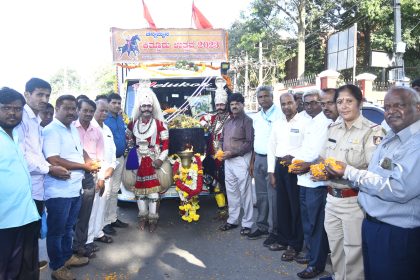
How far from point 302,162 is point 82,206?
268 cm

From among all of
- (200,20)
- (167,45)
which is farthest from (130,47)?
(200,20)

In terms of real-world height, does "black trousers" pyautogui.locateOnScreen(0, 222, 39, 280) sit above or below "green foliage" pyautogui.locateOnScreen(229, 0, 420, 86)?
below

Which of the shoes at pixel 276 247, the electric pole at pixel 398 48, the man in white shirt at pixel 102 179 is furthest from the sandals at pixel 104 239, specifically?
the electric pole at pixel 398 48

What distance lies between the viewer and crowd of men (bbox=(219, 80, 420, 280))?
8.10 ft

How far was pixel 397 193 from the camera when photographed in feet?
7.70

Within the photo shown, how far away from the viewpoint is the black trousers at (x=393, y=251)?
245 centimetres

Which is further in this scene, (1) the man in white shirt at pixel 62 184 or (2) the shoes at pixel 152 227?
(2) the shoes at pixel 152 227

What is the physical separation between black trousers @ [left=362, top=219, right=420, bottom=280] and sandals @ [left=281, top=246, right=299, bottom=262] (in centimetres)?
188

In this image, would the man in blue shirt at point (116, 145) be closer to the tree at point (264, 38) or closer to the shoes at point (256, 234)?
the shoes at point (256, 234)

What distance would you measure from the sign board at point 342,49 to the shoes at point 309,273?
16274mm

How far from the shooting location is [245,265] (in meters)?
4.38

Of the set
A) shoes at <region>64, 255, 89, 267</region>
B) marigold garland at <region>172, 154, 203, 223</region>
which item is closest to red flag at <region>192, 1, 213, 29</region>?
marigold garland at <region>172, 154, 203, 223</region>

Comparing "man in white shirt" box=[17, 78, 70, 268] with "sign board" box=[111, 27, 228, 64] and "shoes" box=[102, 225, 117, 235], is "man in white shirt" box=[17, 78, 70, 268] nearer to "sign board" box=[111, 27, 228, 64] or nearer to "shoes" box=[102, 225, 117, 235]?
"shoes" box=[102, 225, 117, 235]

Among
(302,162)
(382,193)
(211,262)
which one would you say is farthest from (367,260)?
(211,262)
